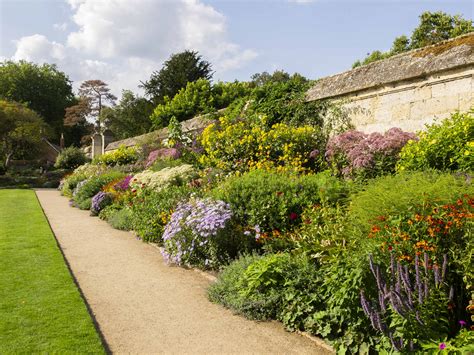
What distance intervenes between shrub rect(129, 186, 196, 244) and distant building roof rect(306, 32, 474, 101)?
3.65m

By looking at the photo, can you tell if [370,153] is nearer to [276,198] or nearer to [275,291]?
[276,198]

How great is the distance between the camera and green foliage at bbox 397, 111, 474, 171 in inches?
207

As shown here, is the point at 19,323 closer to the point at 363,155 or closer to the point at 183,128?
the point at 363,155

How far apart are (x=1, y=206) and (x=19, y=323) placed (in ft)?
34.7

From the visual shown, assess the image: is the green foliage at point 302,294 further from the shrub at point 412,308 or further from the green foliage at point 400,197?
the green foliage at point 400,197

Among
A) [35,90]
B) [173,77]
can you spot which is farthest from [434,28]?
[35,90]

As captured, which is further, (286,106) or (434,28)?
(434,28)

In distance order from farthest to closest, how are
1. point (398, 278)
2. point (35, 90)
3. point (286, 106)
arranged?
point (35, 90) → point (286, 106) → point (398, 278)

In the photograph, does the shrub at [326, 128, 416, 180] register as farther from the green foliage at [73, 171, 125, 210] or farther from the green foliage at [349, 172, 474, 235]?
the green foliage at [73, 171, 125, 210]

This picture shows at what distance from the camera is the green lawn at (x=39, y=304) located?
3.59m

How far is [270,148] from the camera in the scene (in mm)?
8969

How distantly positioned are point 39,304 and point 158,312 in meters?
1.27

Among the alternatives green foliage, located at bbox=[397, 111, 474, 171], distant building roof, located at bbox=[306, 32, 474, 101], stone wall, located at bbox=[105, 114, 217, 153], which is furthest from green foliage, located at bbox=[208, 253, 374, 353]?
stone wall, located at bbox=[105, 114, 217, 153]

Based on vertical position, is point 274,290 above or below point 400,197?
below
